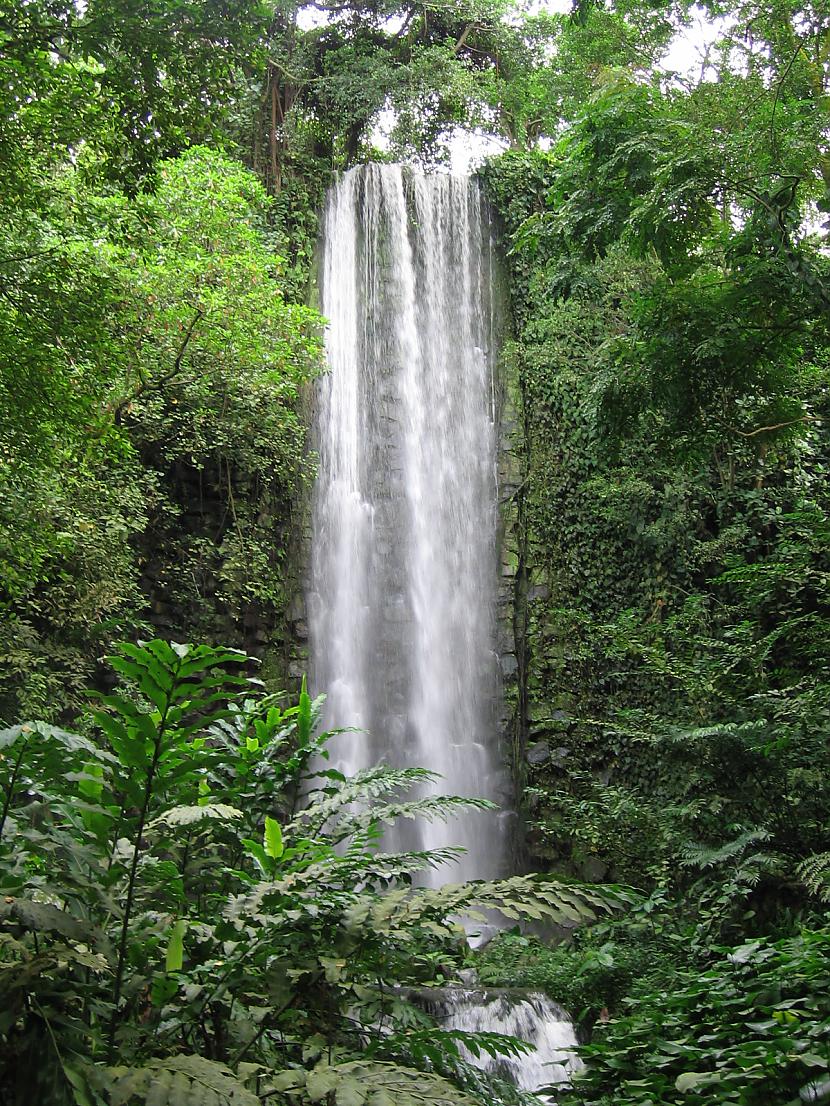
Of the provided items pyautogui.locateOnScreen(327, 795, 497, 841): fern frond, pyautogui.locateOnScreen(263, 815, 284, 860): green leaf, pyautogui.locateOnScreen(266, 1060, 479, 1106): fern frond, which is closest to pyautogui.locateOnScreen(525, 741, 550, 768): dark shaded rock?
pyautogui.locateOnScreen(327, 795, 497, 841): fern frond

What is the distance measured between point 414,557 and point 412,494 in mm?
906

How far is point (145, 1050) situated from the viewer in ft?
6.26

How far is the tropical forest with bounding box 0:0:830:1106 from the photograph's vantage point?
2199 millimetres

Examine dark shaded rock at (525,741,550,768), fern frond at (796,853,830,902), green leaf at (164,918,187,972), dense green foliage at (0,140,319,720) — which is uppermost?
dense green foliage at (0,140,319,720)

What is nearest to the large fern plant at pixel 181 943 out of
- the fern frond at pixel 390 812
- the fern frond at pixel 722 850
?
the fern frond at pixel 390 812

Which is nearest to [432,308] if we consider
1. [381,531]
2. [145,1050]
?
[381,531]

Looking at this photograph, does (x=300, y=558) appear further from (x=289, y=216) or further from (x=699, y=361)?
(x=699, y=361)

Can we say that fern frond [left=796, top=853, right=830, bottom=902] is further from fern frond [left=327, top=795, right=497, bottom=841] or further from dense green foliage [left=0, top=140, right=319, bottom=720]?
dense green foliage [left=0, top=140, right=319, bottom=720]

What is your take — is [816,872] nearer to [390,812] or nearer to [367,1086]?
[390,812]

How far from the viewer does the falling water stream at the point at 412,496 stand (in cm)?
1145

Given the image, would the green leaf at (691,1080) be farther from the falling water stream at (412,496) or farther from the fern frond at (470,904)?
the falling water stream at (412,496)

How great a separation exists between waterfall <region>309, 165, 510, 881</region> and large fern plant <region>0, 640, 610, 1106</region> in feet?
28.1

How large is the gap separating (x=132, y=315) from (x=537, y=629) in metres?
6.07

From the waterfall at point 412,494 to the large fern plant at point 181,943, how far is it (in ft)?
28.1
